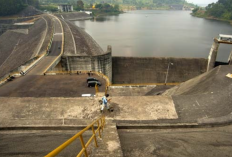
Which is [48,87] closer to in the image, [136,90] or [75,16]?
[136,90]

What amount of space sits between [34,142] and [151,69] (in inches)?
1003

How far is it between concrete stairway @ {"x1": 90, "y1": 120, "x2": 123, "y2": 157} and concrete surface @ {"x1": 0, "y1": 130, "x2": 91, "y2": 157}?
0.84m

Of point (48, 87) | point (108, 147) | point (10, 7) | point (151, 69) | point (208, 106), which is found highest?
point (10, 7)

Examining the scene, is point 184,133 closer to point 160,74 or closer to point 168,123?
point 168,123

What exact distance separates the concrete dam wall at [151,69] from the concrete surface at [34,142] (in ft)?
73.5

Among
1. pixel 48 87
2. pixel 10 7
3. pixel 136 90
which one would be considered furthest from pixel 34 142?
pixel 10 7

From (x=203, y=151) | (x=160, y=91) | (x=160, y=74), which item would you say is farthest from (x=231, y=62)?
(x=203, y=151)

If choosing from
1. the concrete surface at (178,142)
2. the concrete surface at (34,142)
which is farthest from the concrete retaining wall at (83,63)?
the concrete surface at (178,142)

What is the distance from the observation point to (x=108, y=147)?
24.1ft

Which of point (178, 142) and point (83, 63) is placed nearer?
point (178, 142)

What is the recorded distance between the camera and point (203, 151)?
317 inches

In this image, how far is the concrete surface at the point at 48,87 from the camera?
1700cm

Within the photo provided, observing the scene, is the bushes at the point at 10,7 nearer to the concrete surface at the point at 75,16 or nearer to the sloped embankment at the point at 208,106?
the concrete surface at the point at 75,16

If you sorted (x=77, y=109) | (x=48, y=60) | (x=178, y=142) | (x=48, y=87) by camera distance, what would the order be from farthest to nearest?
(x=48, y=60) → (x=48, y=87) → (x=77, y=109) → (x=178, y=142)
